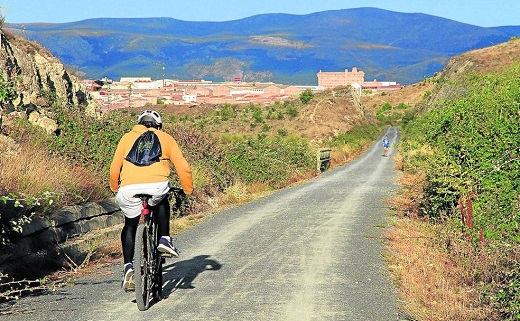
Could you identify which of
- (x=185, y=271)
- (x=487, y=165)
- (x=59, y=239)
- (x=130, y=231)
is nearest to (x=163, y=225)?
(x=130, y=231)

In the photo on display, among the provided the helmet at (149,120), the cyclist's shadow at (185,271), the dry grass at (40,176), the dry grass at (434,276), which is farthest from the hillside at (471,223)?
the dry grass at (40,176)

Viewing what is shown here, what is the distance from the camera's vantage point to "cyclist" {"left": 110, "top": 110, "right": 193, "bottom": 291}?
735 centimetres

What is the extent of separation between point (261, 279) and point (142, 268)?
211 cm

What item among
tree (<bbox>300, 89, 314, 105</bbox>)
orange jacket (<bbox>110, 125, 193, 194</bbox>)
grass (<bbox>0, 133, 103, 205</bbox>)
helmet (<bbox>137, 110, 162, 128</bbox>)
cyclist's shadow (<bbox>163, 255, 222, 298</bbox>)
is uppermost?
helmet (<bbox>137, 110, 162, 128</bbox>)

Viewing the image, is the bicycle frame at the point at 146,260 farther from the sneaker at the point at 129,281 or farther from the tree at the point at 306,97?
the tree at the point at 306,97

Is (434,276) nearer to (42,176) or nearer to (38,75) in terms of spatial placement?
(42,176)

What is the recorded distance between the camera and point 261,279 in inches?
349

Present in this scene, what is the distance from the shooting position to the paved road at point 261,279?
23.8 ft

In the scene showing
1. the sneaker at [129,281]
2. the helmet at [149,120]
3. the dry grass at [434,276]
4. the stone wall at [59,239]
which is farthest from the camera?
the stone wall at [59,239]

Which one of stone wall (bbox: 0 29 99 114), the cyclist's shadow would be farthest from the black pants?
stone wall (bbox: 0 29 99 114)

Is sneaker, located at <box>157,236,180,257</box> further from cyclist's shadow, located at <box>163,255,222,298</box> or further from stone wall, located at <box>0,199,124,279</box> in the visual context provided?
stone wall, located at <box>0,199,124,279</box>

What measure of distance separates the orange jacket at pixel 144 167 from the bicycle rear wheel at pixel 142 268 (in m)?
0.50

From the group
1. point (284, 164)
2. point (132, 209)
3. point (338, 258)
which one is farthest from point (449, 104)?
point (284, 164)

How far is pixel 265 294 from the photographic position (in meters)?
8.03
